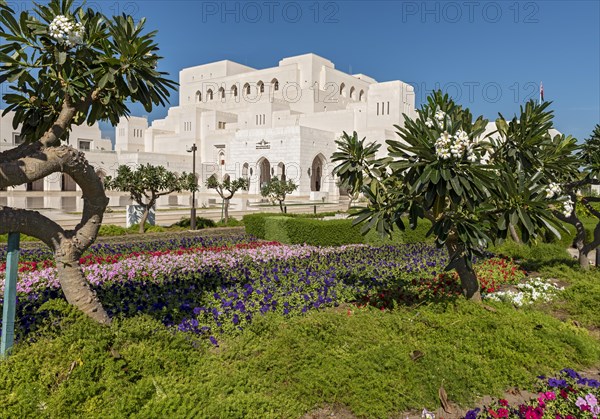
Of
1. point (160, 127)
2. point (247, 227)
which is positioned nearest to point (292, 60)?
point (160, 127)

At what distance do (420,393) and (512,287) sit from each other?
5631 millimetres

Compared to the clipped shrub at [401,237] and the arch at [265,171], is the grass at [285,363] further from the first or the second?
the arch at [265,171]

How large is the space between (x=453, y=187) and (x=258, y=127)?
55676 mm

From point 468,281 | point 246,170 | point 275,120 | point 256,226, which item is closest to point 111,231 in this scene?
point 256,226

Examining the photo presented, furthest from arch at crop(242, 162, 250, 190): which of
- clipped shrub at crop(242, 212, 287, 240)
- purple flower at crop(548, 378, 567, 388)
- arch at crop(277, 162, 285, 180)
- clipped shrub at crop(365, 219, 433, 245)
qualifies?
purple flower at crop(548, 378, 567, 388)

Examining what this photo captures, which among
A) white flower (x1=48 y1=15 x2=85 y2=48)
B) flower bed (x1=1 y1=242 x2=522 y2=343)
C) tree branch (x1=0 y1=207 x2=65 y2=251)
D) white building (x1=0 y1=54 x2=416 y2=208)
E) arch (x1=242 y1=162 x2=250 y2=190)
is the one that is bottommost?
flower bed (x1=1 y1=242 x2=522 y2=343)

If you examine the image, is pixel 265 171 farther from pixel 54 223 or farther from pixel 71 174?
pixel 71 174

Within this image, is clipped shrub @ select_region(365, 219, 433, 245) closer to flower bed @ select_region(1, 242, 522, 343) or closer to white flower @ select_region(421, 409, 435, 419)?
flower bed @ select_region(1, 242, 522, 343)

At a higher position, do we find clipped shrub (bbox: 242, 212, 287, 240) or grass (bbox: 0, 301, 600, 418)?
clipped shrub (bbox: 242, 212, 287, 240)

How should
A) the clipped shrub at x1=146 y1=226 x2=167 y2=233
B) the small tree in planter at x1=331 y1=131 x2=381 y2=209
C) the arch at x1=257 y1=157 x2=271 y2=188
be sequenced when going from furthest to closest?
the arch at x1=257 y1=157 x2=271 y2=188 < the clipped shrub at x1=146 y1=226 x2=167 y2=233 < the small tree in planter at x1=331 y1=131 x2=381 y2=209

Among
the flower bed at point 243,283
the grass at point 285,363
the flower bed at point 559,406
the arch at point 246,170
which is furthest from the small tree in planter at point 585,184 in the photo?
the arch at point 246,170

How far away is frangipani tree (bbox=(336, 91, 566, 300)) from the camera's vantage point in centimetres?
493

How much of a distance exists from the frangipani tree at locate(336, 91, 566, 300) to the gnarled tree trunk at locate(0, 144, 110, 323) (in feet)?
11.1

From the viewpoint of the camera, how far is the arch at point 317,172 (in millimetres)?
52631
